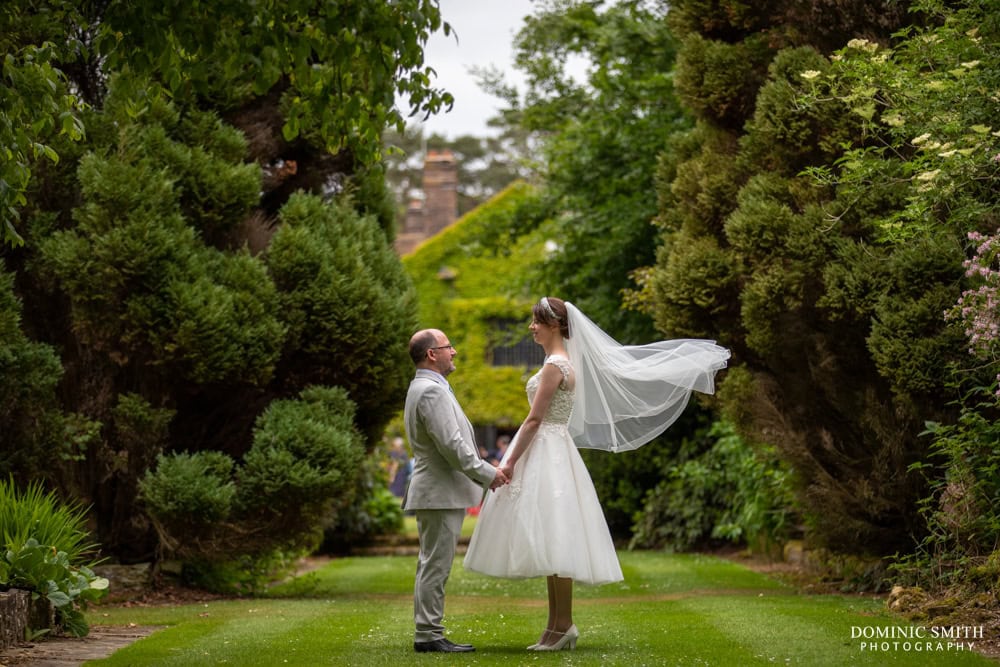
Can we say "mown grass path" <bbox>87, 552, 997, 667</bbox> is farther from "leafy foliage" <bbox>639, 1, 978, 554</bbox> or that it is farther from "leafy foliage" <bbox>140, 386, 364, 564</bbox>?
"leafy foliage" <bbox>639, 1, 978, 554</bbox>

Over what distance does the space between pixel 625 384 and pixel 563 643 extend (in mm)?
1872

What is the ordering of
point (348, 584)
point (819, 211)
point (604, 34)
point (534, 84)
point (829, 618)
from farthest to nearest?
point (534, 84), point (604, 34), point (348, 584), point (819, 211), point (829, 618)

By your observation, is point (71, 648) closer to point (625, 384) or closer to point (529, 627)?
point (529, 627)

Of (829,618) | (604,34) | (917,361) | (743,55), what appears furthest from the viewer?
(604,34)

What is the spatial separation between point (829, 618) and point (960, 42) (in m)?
4.29

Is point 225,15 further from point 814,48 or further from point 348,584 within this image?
point 348,584

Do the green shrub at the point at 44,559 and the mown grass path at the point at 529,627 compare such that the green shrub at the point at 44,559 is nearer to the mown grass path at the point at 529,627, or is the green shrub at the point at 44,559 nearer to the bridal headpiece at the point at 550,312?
the mown grass path at the point at 529,627

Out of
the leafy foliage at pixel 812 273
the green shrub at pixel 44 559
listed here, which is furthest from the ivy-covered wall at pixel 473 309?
the green shrub at pixel 44 559

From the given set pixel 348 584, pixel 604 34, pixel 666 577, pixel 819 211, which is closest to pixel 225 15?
A: pixel 819 211

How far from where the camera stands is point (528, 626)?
8562 mm

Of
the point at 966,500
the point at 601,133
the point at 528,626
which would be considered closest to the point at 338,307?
the point at 528,626

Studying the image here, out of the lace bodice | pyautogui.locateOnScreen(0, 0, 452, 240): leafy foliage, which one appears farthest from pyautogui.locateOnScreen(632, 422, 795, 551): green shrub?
pyautogui.locateOnScreen(0, 0, 452, 240): leafy foliage

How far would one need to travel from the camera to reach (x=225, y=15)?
19.5ft

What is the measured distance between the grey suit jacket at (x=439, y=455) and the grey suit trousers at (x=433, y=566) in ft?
0.36
